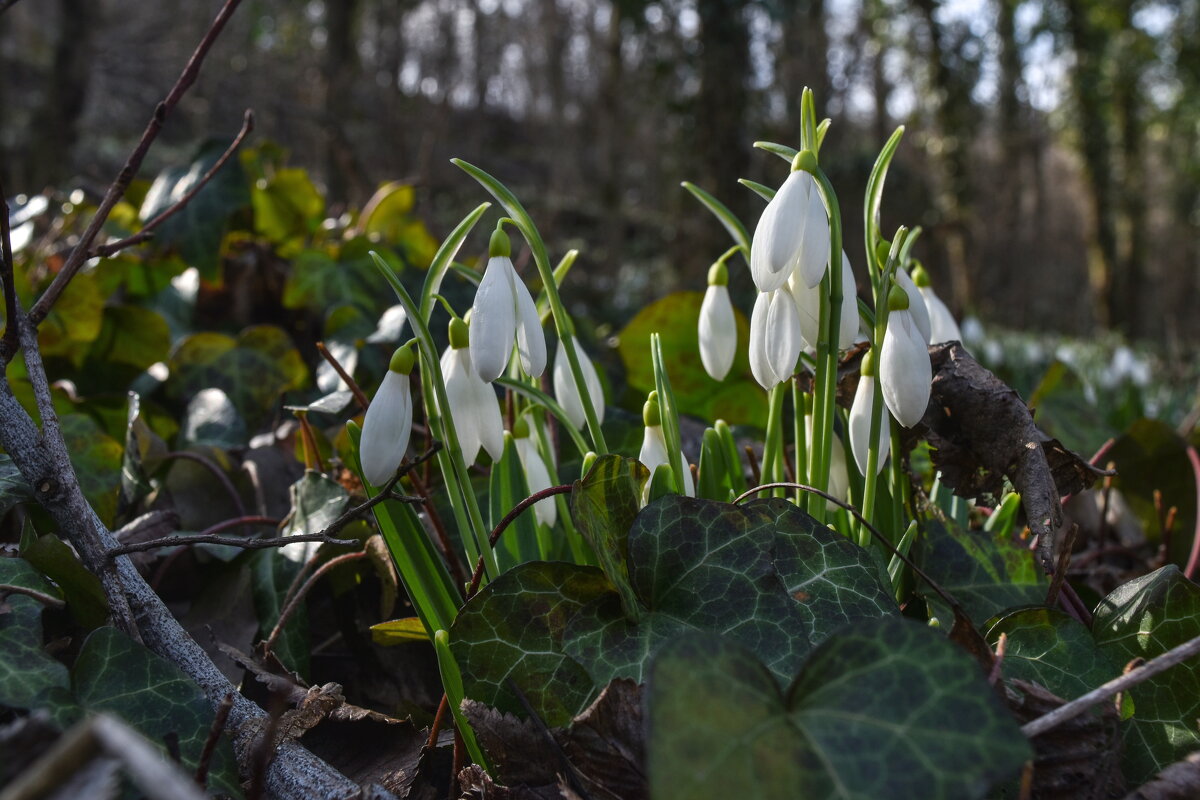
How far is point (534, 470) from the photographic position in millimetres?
1095

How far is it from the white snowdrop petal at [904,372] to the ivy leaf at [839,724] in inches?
12.1

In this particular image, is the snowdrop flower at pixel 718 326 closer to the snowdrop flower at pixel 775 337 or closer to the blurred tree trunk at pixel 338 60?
the snowdrop flower at pixel 775 337

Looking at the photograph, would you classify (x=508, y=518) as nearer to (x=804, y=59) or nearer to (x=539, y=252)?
(x=539, y=252)

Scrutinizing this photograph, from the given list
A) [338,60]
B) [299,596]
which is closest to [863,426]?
[299,596]

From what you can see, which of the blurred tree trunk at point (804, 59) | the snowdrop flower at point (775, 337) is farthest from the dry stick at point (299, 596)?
the blurred tree trunk at point (804, 59)

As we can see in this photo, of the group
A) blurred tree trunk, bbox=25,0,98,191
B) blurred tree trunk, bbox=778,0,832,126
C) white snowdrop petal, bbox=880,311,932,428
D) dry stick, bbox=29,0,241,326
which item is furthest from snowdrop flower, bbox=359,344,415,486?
blurred tree trunk, bbox=778,0,832,126

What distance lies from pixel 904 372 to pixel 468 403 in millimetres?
451

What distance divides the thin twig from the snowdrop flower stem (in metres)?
0.55

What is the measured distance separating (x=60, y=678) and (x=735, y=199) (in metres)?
4.52

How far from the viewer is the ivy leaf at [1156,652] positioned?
828 mm

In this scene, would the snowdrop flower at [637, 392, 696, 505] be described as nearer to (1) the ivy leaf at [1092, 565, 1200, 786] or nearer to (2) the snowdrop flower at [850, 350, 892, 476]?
(2) the snowdrop flower at [850, 350, 892, 476]

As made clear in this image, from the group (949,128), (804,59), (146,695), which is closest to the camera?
(146,695)

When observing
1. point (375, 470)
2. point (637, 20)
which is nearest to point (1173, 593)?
point (375, 470)

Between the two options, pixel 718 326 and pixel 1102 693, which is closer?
pixel 1102 693
